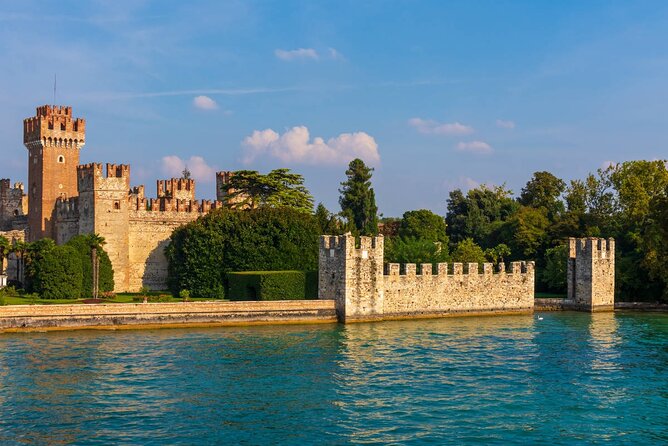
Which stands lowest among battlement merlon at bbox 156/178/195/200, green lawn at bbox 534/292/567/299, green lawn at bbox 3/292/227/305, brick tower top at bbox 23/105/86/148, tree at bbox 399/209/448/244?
green lawn at bbox 534/292/567/299

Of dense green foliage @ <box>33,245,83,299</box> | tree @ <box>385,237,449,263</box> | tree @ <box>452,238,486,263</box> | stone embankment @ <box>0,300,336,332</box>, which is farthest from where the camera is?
tree @ <box>452,238,486,263</box>

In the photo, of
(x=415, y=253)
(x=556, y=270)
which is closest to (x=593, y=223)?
(x=556, y=270)

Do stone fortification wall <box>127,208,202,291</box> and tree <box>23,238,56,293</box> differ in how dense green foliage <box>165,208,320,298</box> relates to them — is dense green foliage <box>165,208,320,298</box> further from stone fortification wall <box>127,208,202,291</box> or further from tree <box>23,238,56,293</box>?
tree <box>23,238,56,293</box>

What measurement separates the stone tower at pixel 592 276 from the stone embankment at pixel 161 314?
16.0 m

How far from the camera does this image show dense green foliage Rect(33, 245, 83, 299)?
42.4 m

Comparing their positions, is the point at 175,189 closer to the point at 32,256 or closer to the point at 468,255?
the point at 32,256

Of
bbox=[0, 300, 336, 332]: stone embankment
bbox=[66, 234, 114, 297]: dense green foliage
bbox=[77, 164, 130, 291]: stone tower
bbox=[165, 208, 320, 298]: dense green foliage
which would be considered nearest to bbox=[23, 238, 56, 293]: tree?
bbox=[66, 234, 114, 297]: dense green foliage

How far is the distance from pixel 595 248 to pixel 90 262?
2823 centimetres

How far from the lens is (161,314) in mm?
36000

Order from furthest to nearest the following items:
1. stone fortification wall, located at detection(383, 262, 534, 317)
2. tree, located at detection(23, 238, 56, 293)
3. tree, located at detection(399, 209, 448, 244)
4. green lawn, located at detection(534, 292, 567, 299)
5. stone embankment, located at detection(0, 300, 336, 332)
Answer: tree, located at detection(399, 209, 448, 244) → green lawn, located at detection(534, 292, 567, 299) → tree, located at detection(23, 238, 56, 293) → stone fortification wall, located at detection(383, 262, 534, 317) → stone embankment, located at detection(0, 300, 336, 332)

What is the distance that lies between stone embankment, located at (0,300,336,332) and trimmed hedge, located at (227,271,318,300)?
2500mm

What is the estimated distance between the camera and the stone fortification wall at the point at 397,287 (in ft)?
130

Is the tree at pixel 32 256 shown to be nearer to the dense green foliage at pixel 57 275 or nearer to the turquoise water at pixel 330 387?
the dense green foliage at pixel 57 275

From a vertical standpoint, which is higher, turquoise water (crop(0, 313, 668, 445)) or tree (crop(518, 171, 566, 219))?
tree (crop(518, 171, 566, 219))
